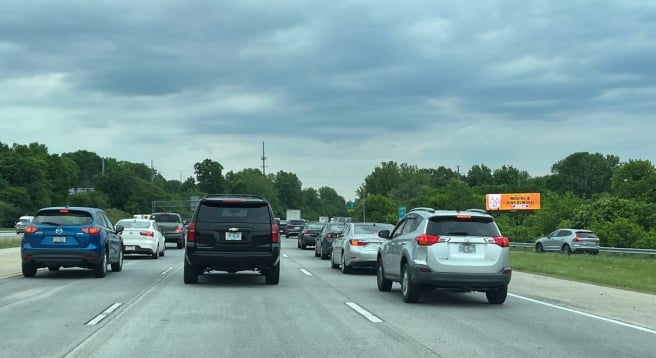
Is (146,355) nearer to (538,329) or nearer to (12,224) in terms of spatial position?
(538,329)

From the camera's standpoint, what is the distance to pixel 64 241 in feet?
61.3

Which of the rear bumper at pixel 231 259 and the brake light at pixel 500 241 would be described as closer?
the brake light at pixel 500 241

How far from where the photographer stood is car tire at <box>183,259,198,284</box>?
56.9 ft

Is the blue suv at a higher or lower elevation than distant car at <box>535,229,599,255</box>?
higher

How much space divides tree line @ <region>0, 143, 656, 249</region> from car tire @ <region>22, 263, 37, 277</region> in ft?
171

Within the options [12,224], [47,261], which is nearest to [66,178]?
[12,224]

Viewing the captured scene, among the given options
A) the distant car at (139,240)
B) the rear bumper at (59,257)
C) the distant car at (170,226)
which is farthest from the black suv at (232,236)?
the distant car at (170,226)

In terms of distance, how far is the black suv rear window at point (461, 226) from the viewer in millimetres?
13719

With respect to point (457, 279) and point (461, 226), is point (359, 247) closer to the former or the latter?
point (461, 226)

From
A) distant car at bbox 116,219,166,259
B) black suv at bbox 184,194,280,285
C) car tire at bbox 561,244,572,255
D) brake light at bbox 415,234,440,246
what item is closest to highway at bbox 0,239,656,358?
black suv at bbox 184,194,280,285

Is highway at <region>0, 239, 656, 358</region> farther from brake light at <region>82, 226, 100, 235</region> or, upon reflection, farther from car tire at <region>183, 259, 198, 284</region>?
brake light at <region>82, 226, 100, 235</region>

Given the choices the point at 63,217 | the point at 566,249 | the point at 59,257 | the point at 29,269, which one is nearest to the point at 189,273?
the point at 59,257

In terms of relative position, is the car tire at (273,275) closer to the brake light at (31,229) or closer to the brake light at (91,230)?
the brake light at (91,230)

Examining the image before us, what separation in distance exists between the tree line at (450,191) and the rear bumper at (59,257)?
2031 inches
